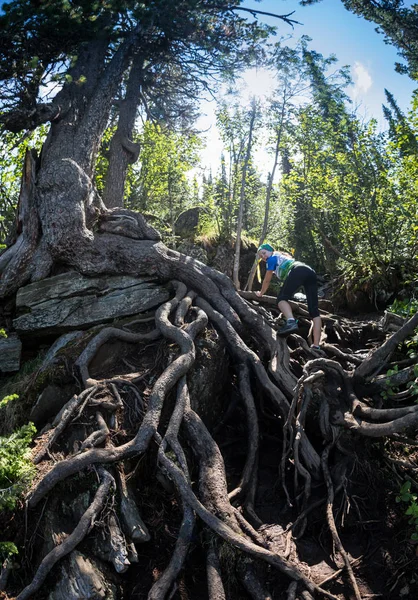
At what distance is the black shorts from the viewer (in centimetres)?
748

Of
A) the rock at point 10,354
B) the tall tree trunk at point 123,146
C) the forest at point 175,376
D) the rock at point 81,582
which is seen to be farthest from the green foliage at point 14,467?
the tall tree trunk at point 123,146

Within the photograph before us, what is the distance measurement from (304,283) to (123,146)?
7150 millimetres

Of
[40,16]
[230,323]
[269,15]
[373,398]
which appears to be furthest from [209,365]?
[269,15]

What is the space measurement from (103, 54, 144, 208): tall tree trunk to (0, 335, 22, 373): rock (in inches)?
191

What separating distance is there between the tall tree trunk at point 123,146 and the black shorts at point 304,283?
18.7 feet

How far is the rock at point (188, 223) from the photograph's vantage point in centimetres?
1517

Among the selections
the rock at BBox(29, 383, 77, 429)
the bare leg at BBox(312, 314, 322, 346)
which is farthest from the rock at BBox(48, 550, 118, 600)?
the bare leg at BBox(312, 314, 322, 346)

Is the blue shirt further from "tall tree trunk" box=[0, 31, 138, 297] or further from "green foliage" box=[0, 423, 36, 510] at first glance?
"green foliage" box=[0, 423, 36, 510]

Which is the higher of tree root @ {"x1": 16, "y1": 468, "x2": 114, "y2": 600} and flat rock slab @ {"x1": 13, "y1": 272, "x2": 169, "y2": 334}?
flat rock slab @ {"x1": 13, "y1": 272, "x2": 169, "y2": 334}

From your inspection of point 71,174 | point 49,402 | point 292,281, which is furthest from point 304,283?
point 71,174

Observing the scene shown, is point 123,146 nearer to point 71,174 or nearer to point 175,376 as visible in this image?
point 71,174

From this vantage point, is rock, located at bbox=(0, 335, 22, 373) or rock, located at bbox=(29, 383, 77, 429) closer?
rock, located at bbox=(29, 383, 77, 429)

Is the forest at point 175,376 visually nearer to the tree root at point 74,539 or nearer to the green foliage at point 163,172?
the tree root at point 74,539

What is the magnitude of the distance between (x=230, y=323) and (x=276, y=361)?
105cm
